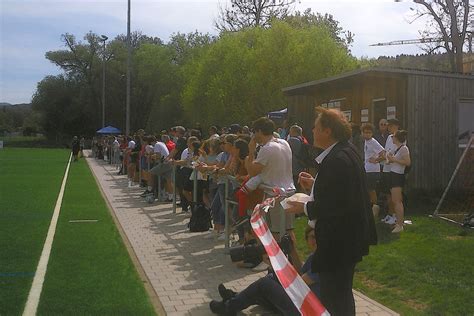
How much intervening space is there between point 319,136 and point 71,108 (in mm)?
78266

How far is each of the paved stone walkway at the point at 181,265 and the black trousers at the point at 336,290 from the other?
1964 mm

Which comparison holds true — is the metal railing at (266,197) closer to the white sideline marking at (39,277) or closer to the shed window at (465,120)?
the white sideline marking at (39,277)

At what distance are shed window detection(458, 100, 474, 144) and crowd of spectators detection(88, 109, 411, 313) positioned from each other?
2.73 m

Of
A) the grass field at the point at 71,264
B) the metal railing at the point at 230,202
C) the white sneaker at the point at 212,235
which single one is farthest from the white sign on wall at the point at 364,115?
the grass field at the point at 71,264

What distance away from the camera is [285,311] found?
5055 millimetres

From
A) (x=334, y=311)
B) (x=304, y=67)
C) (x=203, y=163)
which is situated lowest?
(x=334, y=311)

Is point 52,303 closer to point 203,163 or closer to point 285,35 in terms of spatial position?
point 203,163

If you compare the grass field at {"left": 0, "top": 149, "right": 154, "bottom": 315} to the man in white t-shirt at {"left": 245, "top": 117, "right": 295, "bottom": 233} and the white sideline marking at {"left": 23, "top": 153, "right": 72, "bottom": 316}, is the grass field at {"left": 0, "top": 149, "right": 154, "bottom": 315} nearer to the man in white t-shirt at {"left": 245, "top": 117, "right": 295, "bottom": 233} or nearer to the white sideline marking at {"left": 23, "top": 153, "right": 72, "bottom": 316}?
the white sideline marking at {"left": 23, "top": 153, "right": 72, "bottom": 316}

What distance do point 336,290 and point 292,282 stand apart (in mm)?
435

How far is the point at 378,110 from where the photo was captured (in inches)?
612

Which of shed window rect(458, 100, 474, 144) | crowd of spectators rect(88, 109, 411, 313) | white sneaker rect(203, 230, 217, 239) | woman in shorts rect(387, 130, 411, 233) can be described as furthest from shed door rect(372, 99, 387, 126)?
white sneaker rect(203, 230, 217, 239)

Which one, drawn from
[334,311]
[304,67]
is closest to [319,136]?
[334,311]

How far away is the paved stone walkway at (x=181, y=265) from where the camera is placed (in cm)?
615

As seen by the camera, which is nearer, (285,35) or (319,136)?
(319,136)
